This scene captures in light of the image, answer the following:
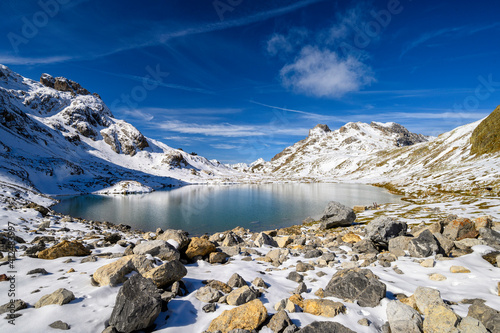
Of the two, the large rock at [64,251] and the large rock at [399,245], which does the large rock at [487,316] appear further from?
the large rock at [64,251]

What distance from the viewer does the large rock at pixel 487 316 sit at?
6.72 meters

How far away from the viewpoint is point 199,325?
770 cm

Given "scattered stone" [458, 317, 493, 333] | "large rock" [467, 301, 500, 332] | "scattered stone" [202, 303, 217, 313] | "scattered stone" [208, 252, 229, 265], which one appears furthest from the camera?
"scattered stone" [208, 252, 229, 265]

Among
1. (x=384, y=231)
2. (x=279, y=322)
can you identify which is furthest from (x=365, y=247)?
(x=279, y=322)

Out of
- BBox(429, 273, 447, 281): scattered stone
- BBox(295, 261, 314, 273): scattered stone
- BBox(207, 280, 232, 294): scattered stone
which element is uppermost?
BBox(207, 280, 232, 294): scattered stone

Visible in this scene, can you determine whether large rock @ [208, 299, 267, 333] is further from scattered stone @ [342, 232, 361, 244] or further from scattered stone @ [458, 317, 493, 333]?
scattered stone @ [342, 232, 361, 244]

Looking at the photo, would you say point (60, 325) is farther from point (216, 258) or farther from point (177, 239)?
point (216, 258)

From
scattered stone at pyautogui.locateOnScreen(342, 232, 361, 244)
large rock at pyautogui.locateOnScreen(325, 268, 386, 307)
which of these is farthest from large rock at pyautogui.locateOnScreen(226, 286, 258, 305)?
scattered stone at pyautogui.locateOnScreen(342, 232, 361, 244)

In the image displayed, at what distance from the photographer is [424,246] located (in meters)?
15.0

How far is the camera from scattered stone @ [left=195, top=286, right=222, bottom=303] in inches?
354

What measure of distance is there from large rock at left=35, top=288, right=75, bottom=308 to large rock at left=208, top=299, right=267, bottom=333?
4877 millimetres

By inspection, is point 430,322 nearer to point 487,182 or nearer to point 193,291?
point 193,291

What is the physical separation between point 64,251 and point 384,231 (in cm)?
2251

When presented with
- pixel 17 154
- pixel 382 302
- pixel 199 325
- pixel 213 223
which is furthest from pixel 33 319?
pixel 17 154
